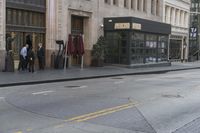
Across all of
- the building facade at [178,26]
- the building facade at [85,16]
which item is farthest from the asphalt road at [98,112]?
the building facade at [178,26]

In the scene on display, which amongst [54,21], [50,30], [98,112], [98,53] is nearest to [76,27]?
[98,53]

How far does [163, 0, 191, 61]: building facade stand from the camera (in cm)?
5550

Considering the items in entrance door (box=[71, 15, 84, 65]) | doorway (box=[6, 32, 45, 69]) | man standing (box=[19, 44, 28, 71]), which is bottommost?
man standing (box=[19, 44, 28, 71])

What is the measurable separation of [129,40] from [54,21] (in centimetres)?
788

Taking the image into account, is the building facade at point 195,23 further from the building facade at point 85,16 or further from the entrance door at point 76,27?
the entrance door at point 76,27

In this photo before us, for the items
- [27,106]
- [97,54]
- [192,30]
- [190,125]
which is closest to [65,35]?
[97,54]

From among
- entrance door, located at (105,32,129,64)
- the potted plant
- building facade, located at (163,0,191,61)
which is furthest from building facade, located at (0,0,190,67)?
building facade, located at (163,0,191,61)

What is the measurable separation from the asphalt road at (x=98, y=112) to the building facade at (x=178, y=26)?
41185mm

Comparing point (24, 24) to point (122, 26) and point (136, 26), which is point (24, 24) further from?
point (136, 26)

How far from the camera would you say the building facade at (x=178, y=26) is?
5550 cm

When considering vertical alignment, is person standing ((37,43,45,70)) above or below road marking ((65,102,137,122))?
above

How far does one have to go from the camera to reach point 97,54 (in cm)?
3312

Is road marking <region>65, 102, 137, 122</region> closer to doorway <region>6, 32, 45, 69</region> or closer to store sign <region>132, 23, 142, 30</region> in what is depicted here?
doorway <region>6, 32, 45, 69</region>

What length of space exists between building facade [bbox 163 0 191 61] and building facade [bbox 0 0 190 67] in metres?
18.4
